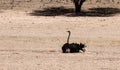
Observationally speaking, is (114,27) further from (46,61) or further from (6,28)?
(46,61)

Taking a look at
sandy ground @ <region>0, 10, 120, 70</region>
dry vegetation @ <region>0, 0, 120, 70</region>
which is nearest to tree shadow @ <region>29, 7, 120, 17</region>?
dry vegetation @ <region>0, 0, 120, 70</region>

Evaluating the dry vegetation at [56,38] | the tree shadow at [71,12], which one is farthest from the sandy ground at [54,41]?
the tree shadow at [71,12]

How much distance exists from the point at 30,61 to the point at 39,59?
617 millimetres

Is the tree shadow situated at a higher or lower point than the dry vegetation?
lower

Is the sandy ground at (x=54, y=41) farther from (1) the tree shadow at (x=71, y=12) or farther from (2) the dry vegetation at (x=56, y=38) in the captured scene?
(1) the tree shadow at (x=71, y=12)

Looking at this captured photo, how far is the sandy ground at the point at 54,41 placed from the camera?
14172 mm

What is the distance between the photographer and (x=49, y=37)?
947 inches

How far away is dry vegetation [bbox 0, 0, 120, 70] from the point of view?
14.4 metres

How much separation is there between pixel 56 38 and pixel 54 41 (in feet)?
4.79

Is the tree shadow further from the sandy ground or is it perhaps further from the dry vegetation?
the sandy ground

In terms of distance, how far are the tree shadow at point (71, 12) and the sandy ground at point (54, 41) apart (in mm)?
1280

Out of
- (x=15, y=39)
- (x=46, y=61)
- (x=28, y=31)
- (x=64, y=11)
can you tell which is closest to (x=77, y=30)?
(x=28, y=31)

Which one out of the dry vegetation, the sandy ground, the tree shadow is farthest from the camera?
the tree shadow

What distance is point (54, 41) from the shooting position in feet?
72.9
